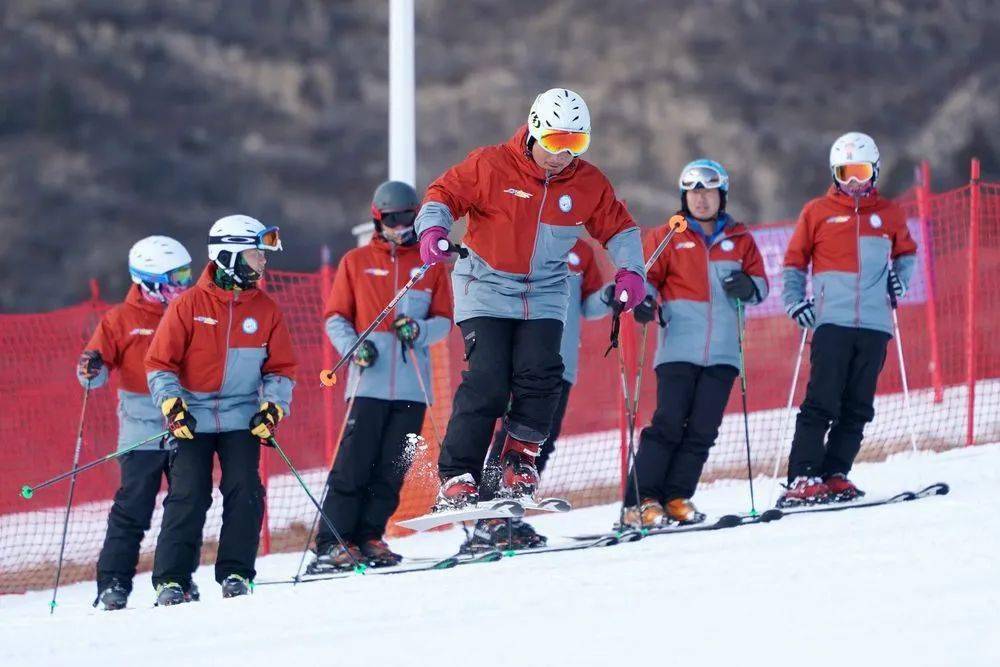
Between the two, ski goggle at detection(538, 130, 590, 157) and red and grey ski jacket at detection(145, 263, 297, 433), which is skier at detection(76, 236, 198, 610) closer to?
red and grey ski jacket at detection(145, 263, 297, 433)

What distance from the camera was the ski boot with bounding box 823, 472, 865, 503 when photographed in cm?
618

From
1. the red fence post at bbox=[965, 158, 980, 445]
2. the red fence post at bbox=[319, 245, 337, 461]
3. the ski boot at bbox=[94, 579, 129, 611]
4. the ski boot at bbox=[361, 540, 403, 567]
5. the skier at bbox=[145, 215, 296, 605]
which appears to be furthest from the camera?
the red fence post at bbox=[965, 158, 980, 445]

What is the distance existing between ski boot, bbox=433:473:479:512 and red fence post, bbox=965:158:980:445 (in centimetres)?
404

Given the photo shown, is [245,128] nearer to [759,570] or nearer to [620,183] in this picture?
[620,183]

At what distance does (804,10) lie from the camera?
2108 cm

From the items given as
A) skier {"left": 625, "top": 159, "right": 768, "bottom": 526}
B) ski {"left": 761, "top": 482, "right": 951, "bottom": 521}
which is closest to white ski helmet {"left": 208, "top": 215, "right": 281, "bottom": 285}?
skier {"left": 625, "top": 159, "right": 768, "bottom": 526}

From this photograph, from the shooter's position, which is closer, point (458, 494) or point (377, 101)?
point (458, 494)

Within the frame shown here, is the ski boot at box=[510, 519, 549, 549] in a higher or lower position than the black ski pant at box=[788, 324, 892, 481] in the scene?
lower

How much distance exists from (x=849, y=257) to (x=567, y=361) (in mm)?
1311

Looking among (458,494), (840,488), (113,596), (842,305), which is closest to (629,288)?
(458,494)

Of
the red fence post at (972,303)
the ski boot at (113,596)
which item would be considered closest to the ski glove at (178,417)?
the ski boot at (113,596)

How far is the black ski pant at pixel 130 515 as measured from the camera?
5.59 meters

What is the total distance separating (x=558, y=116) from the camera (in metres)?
4.90

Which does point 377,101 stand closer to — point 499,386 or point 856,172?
point 856,172
